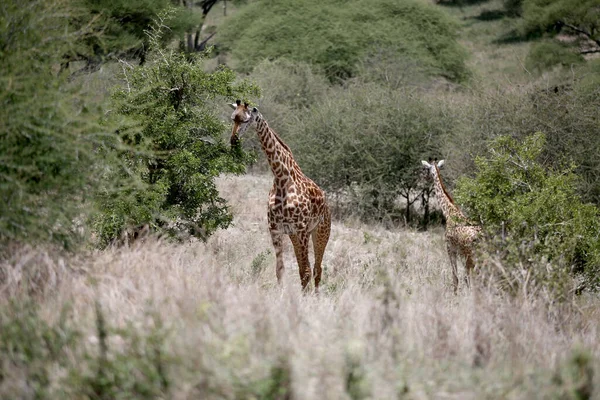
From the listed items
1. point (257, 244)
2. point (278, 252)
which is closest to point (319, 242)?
point (278, 252)

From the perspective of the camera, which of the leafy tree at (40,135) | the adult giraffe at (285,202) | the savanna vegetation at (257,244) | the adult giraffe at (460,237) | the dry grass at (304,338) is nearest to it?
the dry grass at (304,338)

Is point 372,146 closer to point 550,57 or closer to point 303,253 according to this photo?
point 303,253

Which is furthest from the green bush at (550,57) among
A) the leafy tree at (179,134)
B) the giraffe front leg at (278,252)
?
the giraffe front leg at (278,252)

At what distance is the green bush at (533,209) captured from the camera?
8.30m

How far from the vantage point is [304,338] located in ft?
15.8

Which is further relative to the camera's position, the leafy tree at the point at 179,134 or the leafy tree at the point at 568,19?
the leafy tree at the point at 568,19

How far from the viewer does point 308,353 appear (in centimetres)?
455

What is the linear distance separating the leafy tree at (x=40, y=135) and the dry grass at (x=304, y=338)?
1.09 feet

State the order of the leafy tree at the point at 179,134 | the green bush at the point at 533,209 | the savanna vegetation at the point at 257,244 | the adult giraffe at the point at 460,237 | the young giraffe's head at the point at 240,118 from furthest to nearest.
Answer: the leafy tree at the point at 179,134 < the adult giraffe at the point at 460,237 < the green bush at the point at 533,209 < the young giraffe's head at the point at 240,118 < the savanna vegetation at the point at 257,244

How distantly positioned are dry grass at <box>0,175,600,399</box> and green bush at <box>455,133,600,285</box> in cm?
130

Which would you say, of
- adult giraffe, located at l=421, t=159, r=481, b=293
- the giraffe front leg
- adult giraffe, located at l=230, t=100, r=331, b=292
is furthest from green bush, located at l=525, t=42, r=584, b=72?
Answer: the giraffe front leg

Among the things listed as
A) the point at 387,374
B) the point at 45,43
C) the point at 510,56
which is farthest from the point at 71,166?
the point at 510,56

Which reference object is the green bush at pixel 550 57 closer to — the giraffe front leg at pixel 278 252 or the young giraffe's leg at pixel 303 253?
the young giraffe's leg at pixel 303 253

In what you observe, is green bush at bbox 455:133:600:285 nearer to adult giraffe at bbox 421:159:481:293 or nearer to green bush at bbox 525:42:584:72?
adult giraffe at bbox 421:159:481:293
